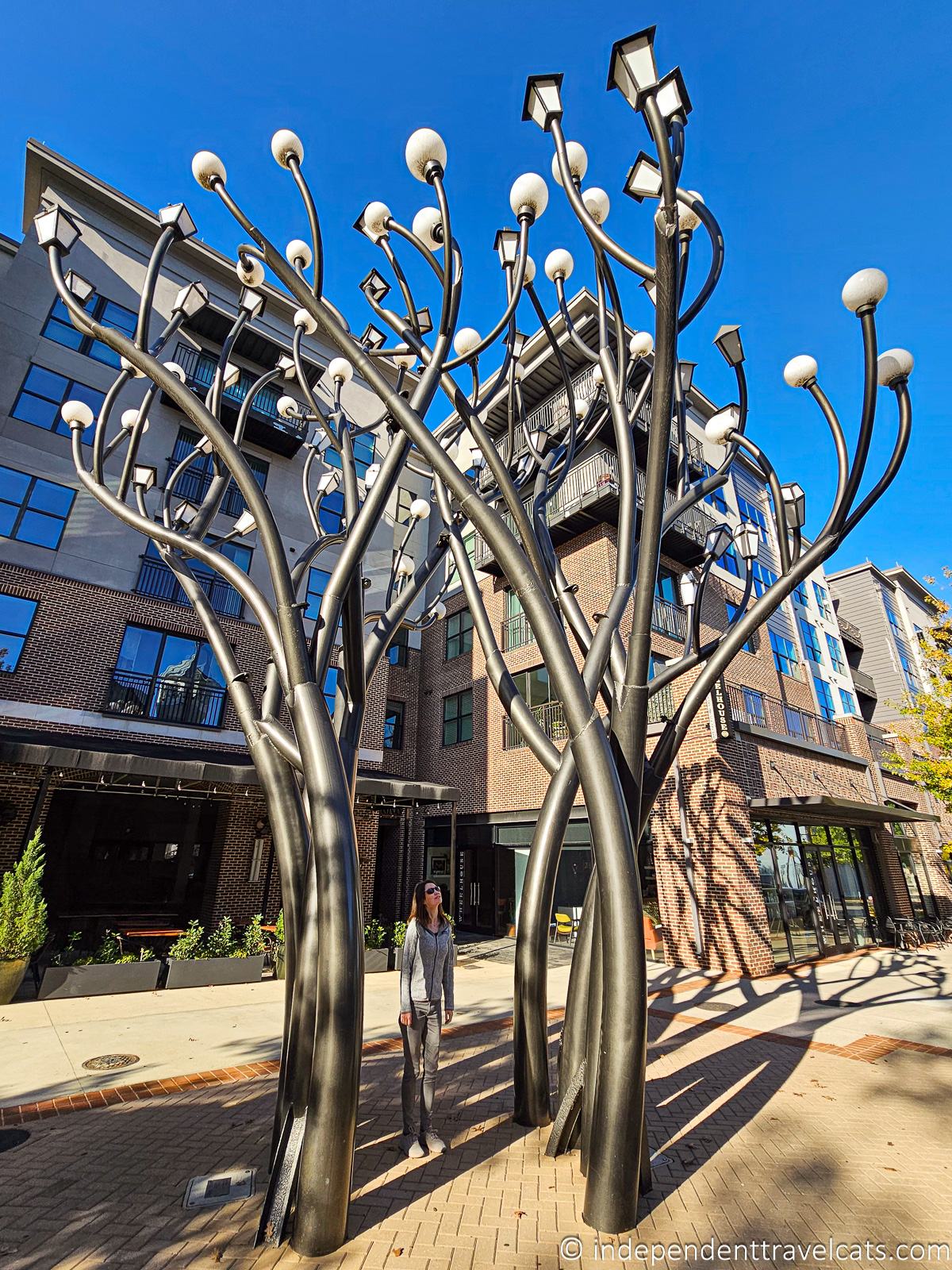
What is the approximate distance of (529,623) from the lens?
12.8 ft

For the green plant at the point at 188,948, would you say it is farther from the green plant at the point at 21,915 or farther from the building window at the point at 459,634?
the building window at the point at 459,634

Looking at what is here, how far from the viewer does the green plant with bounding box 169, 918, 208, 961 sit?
35.1 feet

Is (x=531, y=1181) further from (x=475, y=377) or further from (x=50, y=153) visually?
(x=50, y=153)

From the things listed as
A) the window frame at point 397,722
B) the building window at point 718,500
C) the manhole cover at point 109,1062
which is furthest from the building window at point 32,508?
the building window at point 718,500

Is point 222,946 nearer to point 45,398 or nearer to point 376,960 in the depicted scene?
point 376,960

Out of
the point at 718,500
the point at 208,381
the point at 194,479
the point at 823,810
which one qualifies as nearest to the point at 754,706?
the point at 823,810

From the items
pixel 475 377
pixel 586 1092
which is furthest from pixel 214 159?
pixel 586 1092

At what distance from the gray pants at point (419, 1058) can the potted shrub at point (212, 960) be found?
7.93 meters

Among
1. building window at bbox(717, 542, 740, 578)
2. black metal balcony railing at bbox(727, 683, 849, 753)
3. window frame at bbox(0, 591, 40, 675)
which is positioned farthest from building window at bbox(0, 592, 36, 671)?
building window at bbox(717, 542, 740, 578)

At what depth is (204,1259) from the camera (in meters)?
2.97

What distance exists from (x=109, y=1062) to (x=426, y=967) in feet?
14.3

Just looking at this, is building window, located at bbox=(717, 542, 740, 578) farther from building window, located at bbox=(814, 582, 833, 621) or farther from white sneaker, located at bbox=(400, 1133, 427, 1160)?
white sneaker, located at bbox=(400, 1133, 427, 1160)

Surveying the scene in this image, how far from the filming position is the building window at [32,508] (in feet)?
47.1

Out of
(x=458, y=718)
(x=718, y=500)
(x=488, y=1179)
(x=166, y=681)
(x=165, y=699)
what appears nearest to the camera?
(x=488, y=1179)
